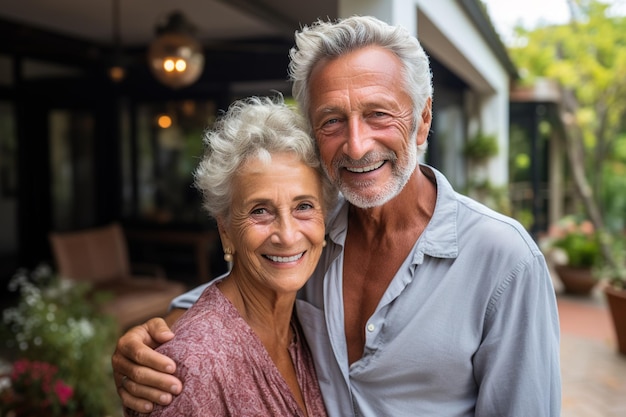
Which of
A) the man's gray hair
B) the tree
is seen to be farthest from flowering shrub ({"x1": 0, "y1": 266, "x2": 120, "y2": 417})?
the tree

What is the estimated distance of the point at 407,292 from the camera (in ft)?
4.87

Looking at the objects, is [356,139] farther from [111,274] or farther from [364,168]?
[111,274]

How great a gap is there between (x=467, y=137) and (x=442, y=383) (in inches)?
355

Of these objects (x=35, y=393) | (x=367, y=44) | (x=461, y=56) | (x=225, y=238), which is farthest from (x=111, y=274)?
(x=367, y=44)

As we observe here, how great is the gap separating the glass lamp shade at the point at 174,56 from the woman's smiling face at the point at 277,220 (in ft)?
9.45

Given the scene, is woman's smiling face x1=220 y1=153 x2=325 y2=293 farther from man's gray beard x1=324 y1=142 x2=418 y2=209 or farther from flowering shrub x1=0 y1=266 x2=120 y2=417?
flowering shrub x1=0 y1=266 x2=120 y2=417

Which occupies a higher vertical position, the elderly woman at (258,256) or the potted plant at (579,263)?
the elderly woman at (258,256)

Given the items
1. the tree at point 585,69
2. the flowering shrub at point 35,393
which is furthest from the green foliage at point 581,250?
the flowering shrub at point 35,393

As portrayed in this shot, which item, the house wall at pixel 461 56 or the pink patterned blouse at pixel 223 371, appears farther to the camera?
the house wall at pixel 461 56

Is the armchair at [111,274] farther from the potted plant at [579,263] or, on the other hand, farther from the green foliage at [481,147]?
the potted plant at [579,263]

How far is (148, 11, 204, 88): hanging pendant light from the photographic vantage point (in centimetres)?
406

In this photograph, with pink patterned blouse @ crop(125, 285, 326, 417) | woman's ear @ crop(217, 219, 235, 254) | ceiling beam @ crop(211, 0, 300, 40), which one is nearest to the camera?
pink patterned blouse @ crop(125, 285, 326, 417)

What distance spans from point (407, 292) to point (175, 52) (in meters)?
3.11

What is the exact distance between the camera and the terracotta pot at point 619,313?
5.69m
